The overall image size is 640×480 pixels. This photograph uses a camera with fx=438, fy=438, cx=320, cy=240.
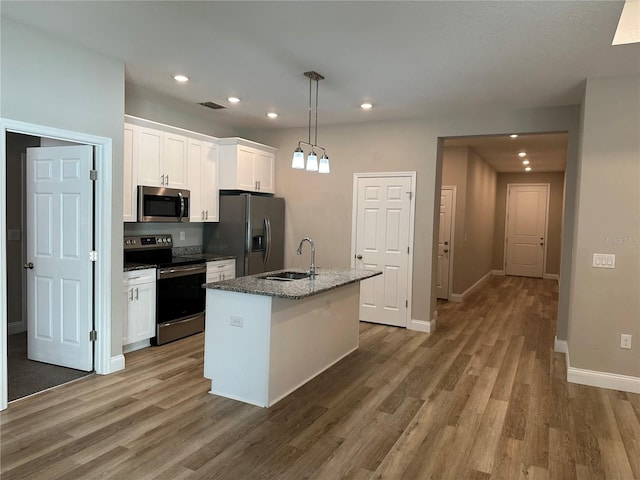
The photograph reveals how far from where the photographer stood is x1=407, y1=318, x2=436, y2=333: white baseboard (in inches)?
225

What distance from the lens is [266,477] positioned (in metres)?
2.47

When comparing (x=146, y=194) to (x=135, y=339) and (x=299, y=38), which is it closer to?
(x=135, y=339)

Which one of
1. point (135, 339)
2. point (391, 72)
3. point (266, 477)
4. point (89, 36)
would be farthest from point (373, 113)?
point (266, 477)

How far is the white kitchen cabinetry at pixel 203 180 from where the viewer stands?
543 cm

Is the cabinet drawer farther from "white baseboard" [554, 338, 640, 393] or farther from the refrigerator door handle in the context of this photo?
"white baseboard" [554, 338, 640, 393]

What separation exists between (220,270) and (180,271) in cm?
67

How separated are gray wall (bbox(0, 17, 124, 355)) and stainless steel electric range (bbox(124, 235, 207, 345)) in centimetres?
74

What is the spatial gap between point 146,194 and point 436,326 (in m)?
4.06

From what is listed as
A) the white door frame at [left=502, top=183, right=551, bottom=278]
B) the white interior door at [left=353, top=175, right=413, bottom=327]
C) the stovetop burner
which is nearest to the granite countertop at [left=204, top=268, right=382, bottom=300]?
the stovetop burner

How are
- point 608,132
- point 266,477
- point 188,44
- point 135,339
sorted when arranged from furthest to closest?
1. point 135,339
2. point 608,132
3. point 188,44
4. point 266,477

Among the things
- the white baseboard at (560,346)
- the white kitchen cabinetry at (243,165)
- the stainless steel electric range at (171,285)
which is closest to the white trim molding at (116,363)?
the stainless steel electric range at (171,285)

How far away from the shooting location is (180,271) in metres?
4.95

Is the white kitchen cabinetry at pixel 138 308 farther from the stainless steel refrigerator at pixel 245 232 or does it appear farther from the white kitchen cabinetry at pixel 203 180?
the stainless steel refrigerator at pixel 245 232

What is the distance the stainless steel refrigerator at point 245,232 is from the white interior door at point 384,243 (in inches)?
48.1
